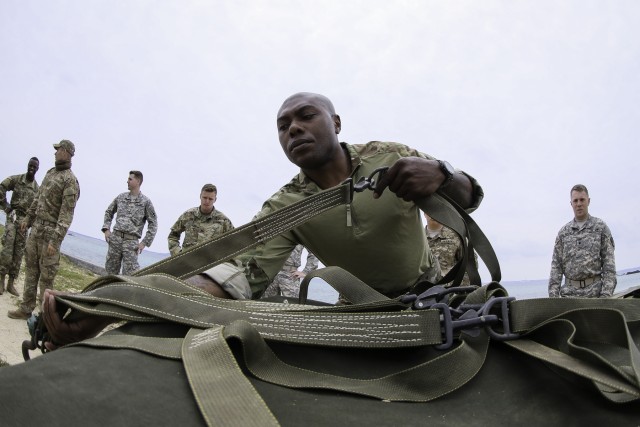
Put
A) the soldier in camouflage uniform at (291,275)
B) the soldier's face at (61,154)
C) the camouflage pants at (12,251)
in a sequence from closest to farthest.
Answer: the soldier's face at (61,154)
the soldier in camouflage uniform at (291,275)
the camouflage pants at (12,251)

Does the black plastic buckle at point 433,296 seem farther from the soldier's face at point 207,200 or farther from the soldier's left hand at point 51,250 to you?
the soldier's face at point 207,200

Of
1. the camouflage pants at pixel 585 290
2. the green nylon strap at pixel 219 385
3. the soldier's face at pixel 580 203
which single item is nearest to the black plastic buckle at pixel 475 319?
the green nylon strap at pixel 219 385

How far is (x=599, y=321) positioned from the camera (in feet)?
3.23

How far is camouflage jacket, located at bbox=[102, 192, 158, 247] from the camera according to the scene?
8.60m

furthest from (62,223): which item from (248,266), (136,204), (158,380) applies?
(158,380)

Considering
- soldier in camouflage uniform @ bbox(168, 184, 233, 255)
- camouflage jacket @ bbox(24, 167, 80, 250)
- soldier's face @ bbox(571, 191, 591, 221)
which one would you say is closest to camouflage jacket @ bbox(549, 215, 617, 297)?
soldier's face @ bbox(571, 191, 591, 221)

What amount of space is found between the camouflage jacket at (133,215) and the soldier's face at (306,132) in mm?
7052

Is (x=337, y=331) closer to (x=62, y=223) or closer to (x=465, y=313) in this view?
(x=465, y=313)

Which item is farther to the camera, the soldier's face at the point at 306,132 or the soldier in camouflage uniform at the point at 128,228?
the soldier in camouflage uniform at the point at 128,228

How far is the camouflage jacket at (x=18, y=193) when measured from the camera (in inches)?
369

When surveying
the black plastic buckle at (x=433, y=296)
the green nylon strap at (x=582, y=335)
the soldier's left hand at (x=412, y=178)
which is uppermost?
the soldier's left hand at (x=412, y=178)

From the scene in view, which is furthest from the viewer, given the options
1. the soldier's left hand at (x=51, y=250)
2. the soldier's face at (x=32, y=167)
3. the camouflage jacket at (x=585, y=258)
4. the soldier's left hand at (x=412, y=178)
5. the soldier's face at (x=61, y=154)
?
the soldier's face at (x=32, y=167)

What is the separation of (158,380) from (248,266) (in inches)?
38.2

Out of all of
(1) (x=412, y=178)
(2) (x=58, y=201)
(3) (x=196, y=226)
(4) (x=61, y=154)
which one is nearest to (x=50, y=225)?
(2) (x=58, y=201)
